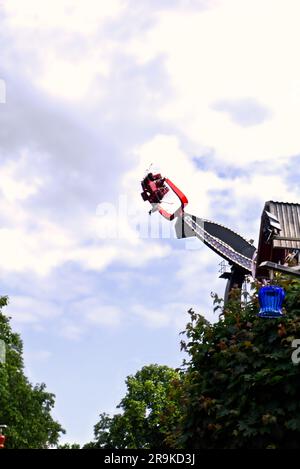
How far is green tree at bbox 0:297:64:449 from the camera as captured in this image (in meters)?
42.4

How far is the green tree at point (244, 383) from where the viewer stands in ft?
43.0

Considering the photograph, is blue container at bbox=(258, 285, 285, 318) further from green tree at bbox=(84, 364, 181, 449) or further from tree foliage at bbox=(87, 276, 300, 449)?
green tree at bbox=(84, 364, 181, 449)

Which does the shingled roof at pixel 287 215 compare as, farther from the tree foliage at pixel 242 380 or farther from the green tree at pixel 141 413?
the green tree at pixel 141 413

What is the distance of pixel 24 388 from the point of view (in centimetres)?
4712

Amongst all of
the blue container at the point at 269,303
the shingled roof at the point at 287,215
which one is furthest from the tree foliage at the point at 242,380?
the shingled roof at the point at 287,215

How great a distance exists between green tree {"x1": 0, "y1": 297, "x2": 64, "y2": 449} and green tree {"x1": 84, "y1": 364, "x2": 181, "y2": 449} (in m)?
5.93

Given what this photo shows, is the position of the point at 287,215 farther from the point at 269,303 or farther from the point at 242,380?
the point at 269,303

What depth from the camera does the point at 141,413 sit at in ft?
199

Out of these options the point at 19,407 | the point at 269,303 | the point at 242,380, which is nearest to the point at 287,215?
the point at 19,407

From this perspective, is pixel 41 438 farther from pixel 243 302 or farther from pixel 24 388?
pixel 243 302

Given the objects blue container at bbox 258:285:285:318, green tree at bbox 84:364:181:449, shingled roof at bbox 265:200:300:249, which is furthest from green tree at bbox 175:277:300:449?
green tree at bbox 84:364:181:449

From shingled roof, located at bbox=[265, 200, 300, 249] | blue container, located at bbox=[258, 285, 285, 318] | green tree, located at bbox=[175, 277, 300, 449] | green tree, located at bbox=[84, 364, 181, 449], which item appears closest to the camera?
blue container, located at bbox=[258, 285, 285, 318]
